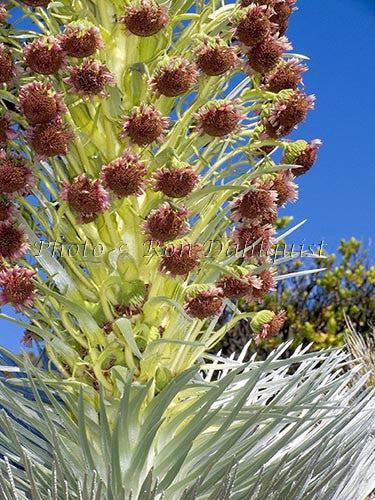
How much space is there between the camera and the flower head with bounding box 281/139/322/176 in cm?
219

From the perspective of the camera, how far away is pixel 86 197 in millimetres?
2021

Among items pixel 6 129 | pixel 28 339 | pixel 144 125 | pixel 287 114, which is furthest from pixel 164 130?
pixel 28 339

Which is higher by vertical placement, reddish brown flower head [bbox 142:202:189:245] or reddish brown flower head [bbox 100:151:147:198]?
reddish brown flower head [bbox 100:151:147:198]

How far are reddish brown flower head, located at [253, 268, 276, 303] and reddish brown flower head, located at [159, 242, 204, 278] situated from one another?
A: 0.27 metres

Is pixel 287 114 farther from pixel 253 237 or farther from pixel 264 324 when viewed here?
pixel 264 324

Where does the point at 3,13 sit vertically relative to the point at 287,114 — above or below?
above

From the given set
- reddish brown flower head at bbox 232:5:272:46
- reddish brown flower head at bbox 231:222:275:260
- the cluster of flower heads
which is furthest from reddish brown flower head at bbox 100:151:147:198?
reddish brown flower head at bbox 232:5:272:46

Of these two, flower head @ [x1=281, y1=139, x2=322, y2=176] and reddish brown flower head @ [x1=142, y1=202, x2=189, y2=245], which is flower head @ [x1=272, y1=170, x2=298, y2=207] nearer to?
flower head @ [x1=281, y1=139, x2=322, y2=176]

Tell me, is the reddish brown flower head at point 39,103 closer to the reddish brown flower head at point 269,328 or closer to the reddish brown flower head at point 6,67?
the reddish brown flower head at point 6,67

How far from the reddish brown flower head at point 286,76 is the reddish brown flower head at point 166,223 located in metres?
0.50

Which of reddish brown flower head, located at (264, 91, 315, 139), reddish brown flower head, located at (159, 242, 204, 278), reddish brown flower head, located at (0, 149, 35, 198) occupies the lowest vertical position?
reddish brown flower head, located at (159, 242, 204, 278)

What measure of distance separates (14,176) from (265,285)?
0.76 m

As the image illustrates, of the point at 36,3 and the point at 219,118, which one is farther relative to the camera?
the point at 36,3

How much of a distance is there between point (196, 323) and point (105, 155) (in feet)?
1.88
